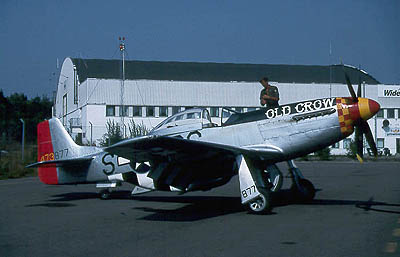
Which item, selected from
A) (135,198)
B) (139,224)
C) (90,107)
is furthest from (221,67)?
(139,224)

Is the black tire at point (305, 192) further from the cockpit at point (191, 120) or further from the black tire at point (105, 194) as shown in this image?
the black tire at point (105, 194)

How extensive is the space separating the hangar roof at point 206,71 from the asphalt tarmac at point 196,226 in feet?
117

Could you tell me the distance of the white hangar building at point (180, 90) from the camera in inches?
1687

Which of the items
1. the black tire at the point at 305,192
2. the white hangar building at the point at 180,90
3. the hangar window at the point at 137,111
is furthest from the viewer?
the white hangar building at the point at 180,90

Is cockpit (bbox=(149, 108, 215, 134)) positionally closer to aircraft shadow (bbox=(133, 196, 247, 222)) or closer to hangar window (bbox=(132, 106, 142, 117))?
aircraft shadow (bbox=(133, 196, 247, 222))

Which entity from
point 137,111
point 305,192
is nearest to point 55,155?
point 305,192

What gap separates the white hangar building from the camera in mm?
→ 42844

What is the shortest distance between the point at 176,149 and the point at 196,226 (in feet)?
5.65

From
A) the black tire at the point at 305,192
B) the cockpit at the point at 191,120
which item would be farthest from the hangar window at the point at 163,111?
the black tire at the point at 305,192

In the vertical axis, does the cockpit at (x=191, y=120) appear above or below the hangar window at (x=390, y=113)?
below

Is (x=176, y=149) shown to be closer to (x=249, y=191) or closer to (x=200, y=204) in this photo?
(x=249, y=191)

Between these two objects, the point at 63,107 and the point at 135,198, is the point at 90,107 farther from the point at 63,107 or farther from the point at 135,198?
the point at 135,198

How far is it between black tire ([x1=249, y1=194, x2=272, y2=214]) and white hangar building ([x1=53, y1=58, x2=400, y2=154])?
29.4 meters

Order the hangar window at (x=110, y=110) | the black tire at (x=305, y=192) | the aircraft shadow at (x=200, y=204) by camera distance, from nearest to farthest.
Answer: the aircraft shadow at (x=200, y=204) < the black tire at (x=305, y=192) < the hangar window at (x=110, y=110)
